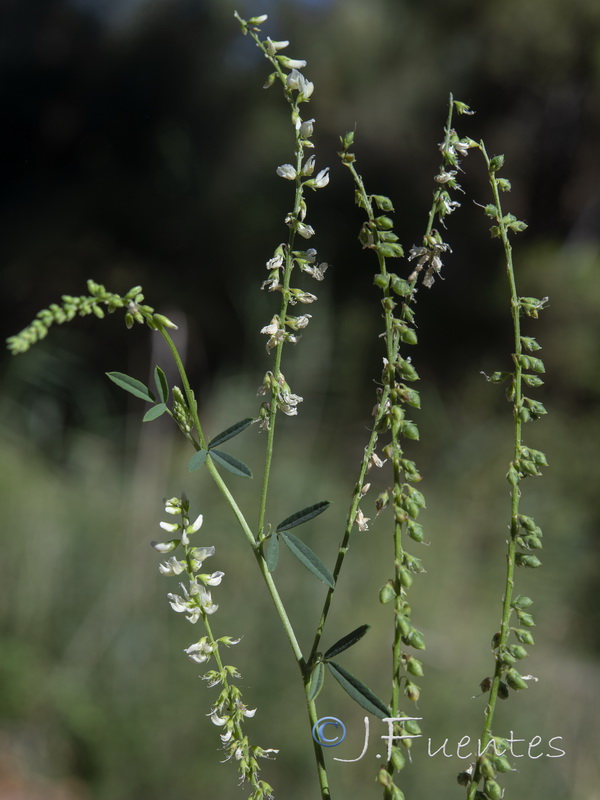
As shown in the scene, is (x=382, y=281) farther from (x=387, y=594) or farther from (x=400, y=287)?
(x=387, y=594)

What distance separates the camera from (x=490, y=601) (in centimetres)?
280

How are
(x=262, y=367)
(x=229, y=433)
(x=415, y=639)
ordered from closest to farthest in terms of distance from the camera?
(x=415, y=639) < (x=229, y=433) < (x=262, y=367)

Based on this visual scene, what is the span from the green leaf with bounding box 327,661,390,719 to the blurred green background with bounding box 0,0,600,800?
1571mm

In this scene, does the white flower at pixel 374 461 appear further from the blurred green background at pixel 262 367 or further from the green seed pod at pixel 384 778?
the blurred green background at pixel 262 367

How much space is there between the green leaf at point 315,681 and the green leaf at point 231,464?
0.34ft

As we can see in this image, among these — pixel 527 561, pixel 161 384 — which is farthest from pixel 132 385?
pixel 527 561

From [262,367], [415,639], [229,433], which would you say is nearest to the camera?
[415,639]

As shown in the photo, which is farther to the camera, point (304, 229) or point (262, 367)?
point (262, 367)

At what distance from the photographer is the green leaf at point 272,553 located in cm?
40

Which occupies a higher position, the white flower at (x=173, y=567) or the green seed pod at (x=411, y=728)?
the white flower at (x=173, y=567)

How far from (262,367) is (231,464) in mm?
2511

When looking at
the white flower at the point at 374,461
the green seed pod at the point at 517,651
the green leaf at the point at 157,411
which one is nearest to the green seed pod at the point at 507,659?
the green seed pod at the point at 517,651

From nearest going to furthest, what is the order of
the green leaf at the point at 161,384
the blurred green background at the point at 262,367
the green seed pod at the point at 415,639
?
1. the green seed pod at the point at 415,639
2. the green leaf at the point at 161,384
3. the blurred green background at the point at 262,367

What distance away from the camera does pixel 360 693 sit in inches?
15.8
